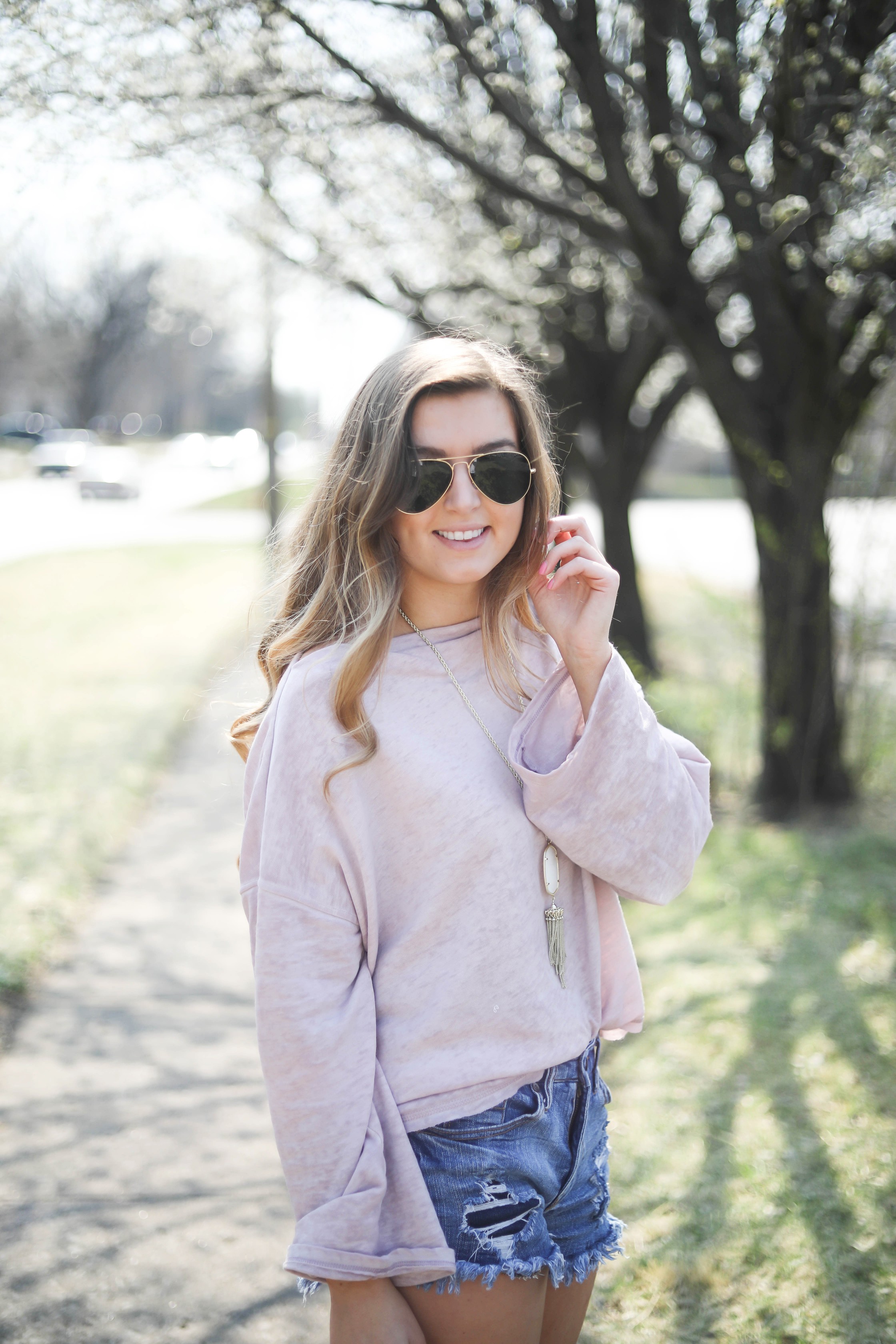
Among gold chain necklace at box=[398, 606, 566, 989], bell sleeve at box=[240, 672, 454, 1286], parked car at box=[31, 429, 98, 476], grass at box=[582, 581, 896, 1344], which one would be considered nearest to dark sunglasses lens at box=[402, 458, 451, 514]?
gold chain necklace at box=[398, 606, 566, 989]

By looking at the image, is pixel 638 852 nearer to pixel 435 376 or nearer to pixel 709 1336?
pixel 435 376

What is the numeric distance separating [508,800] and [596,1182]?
0.63 m

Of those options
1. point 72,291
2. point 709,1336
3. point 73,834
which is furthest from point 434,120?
point 72,291

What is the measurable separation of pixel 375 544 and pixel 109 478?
32.8 meters

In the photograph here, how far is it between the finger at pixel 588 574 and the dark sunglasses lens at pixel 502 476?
139 millimetres

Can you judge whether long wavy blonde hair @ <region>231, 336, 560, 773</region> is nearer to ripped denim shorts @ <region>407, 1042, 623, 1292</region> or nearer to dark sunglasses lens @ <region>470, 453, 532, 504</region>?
dark sunglasses lens @ <region>470, 453, 532, 504</region>

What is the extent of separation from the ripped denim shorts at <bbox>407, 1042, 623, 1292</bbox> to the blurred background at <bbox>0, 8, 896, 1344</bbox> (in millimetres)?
856

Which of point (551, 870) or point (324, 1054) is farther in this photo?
point (551, 870)

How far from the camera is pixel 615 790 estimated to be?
5.36ft

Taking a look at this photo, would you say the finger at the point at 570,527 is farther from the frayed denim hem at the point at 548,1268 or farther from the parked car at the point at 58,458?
the parked car at the point at 58,458

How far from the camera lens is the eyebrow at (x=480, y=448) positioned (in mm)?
1688

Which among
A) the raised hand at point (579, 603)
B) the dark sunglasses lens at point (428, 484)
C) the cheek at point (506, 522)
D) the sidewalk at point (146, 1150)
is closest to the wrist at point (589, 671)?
the raised hand at point (579, 603)

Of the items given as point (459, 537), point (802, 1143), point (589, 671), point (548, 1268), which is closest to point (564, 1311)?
point (548, 1268)

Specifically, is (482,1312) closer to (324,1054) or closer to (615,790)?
(324,1054)
